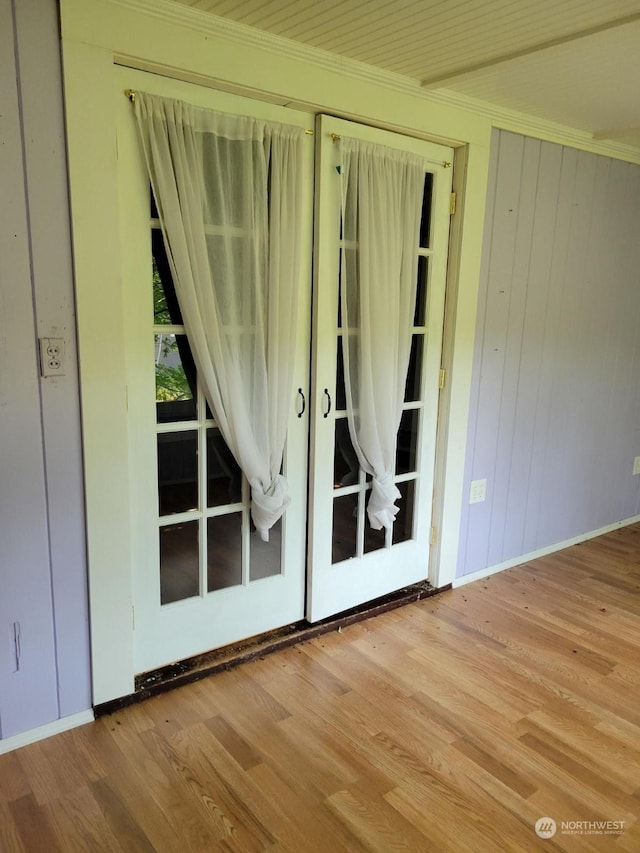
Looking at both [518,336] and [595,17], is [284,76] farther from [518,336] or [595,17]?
[518,336]

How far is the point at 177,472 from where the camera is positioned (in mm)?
2309

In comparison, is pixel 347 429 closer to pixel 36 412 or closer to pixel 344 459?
pixel 344 459

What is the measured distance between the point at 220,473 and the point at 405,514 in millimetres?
1106

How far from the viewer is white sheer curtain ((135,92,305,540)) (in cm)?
205

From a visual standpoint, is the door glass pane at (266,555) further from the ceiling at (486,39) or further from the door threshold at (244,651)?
the ceiling at (486,39)

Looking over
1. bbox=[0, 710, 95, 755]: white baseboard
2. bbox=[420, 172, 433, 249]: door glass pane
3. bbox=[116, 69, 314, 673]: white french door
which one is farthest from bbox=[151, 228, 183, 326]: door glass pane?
bbox=[0, 710, 95, 755]: white baseboard

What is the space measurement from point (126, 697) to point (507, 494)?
85.5 inches

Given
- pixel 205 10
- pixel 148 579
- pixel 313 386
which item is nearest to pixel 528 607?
pixel 313 386

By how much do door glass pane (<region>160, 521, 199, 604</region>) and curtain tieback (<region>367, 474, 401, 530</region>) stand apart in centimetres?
83

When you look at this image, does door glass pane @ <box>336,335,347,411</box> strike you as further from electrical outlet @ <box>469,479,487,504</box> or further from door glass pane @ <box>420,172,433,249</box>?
Answer: electrical outlet @ <box>469,479,487,504</box>

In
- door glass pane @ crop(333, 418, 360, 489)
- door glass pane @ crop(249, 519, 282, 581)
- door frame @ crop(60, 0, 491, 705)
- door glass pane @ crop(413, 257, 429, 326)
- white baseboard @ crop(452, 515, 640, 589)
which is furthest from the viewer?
white baseboard @ crop(452, 515, 640, 589)

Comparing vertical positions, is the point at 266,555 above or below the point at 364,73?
below

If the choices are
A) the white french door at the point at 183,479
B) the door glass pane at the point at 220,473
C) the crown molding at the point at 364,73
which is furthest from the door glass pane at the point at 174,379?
the crown molding at the point at 364,73

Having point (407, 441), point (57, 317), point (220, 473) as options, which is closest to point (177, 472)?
point (220, 473)
